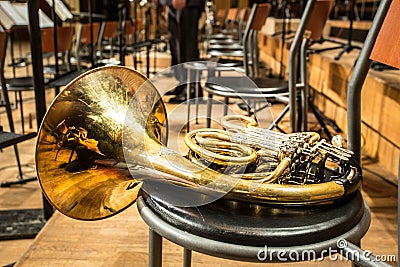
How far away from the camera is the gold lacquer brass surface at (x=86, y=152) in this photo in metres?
0.77

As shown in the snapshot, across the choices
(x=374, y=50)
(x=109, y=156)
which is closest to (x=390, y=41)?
(x=374, y=50)

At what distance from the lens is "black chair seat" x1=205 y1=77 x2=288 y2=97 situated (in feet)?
6.40

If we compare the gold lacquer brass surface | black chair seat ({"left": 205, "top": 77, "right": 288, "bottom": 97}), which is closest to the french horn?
the gold lacquer brass surface

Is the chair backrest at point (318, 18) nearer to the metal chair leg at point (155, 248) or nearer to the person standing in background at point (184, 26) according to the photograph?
the person standing in background at point (184, 26)

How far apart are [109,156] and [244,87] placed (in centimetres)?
126

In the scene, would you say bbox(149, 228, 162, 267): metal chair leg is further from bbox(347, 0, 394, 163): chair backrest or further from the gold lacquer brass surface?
bbox(347, 0, 394, 163): chair backrest

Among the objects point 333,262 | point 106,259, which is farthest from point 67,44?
point 333,262

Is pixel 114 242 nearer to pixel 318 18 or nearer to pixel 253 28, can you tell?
pixel 318 18

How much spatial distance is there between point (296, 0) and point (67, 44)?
594cm

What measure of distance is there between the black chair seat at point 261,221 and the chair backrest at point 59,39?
8.17 feet

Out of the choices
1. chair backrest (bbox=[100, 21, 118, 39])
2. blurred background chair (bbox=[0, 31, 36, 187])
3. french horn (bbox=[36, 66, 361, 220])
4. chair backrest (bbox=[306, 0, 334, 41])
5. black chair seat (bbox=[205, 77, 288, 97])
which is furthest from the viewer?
chair backrest (bbox=[100, 21, 118, 39])

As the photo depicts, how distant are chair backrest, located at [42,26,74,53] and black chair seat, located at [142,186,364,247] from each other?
2490 mm

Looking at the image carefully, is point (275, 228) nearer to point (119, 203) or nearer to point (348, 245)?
point (348, 245)

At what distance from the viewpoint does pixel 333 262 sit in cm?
136
